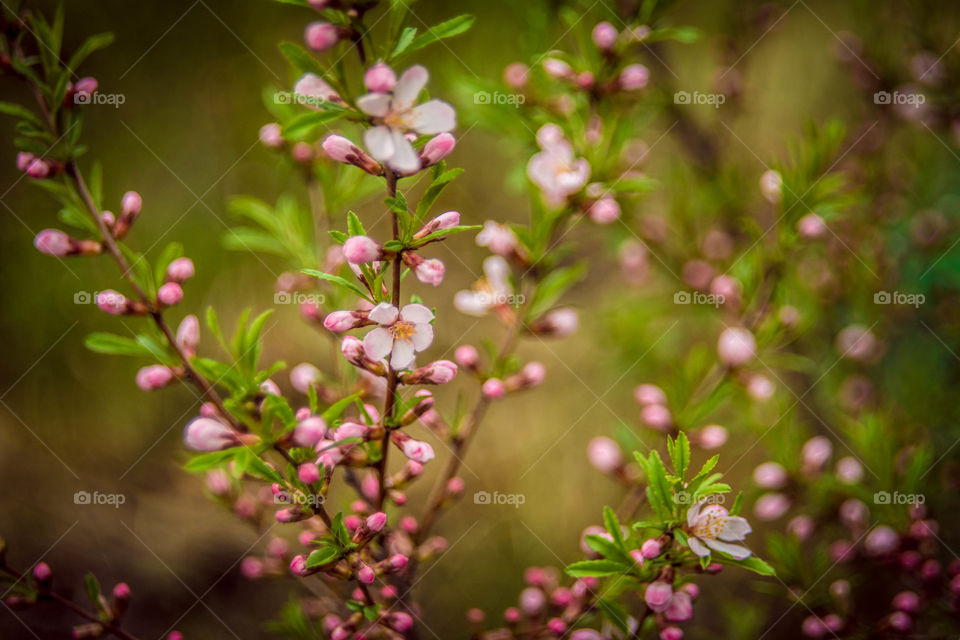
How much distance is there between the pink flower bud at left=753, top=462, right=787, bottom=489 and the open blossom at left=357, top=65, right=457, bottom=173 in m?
1.60

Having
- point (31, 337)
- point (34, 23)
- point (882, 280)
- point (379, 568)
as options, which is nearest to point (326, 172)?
point (34, 23)

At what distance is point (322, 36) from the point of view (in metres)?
0.94

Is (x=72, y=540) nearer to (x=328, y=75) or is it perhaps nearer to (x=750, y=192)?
(x=328, y=75)

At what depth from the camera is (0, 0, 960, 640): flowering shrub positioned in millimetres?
1049

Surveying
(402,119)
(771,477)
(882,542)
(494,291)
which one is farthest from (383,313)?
(882,542)

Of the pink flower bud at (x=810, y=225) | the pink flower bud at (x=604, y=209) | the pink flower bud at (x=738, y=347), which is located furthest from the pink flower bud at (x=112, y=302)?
the pink flower bud at (x=810, y=225)

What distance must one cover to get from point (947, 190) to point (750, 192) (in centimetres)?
81

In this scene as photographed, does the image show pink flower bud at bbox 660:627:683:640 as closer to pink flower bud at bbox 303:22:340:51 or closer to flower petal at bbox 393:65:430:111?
flower petal at bbox 393:65:430:111

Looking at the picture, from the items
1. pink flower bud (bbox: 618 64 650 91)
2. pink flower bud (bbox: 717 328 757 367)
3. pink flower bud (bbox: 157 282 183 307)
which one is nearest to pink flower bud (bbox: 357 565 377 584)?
pink flower bud (bbox: 157 282 183 307)

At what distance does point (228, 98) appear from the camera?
3123 mm

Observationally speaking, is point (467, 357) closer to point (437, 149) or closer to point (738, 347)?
point (437, 149)

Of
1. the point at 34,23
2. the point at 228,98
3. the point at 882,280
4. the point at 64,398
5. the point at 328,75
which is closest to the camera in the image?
the point at 328,75

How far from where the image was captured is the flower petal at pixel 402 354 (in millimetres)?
1053

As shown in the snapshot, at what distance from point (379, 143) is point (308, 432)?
1.64ft
